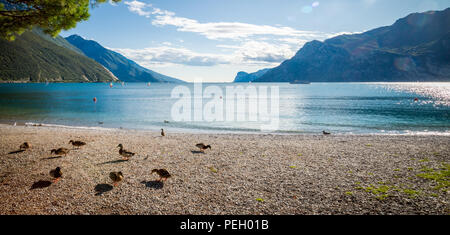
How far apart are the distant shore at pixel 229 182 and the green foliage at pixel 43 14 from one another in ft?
22.4

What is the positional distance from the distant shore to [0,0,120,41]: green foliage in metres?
6.84

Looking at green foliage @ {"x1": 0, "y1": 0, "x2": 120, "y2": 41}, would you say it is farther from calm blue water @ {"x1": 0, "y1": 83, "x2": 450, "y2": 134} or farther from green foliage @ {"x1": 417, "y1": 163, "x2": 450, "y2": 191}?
calm blue water @ {"x1": 0, "y1": 83, "x2": 450, "y2": 134}

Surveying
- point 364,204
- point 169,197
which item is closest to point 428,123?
point 364,204

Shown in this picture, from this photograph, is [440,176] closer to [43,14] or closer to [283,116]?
[43,14]

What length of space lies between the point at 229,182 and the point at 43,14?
1116 centimetres

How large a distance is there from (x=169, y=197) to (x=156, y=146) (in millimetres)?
9648

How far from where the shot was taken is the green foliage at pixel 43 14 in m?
10.3

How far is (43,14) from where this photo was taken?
1064cm

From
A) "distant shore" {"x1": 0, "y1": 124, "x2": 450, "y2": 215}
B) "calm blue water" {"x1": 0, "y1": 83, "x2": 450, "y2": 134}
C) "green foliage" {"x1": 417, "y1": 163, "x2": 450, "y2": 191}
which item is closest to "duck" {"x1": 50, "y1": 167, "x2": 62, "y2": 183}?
"distant shore" {"x1": 0, "y1": 124, "x2": 450, "y2": 215}

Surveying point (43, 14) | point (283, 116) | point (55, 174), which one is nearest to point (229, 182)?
point (55, 174)

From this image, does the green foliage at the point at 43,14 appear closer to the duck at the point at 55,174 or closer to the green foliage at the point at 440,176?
the duck at the point at 55,174

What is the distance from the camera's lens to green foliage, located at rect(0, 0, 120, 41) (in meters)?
10.3

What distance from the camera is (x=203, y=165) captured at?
13.1 m
